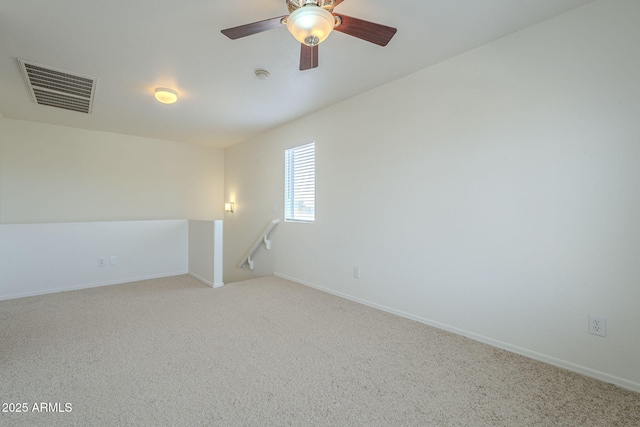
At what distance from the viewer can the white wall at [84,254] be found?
139 inches

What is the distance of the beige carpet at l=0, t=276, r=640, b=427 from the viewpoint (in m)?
1.48

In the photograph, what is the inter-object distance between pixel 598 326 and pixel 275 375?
2.16 metres

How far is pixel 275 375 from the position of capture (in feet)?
6.00

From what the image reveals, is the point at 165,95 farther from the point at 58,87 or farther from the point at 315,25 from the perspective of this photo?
the point at 315,25

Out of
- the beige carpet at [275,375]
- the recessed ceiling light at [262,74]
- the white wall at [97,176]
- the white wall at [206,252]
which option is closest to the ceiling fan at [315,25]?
the recessed ceiling light at [262,74]

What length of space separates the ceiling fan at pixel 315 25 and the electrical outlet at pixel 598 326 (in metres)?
2.26

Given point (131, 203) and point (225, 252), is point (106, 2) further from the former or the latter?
point (225, 252)

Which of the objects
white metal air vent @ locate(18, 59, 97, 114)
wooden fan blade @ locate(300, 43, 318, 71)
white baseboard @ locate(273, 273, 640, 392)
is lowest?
white baseboard @ locate(273, 273, 640, 392)

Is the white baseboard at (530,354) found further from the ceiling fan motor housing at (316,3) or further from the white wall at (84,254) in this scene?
the white wall at (84,254)

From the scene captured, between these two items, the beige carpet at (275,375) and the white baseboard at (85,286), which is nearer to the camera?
the beige carpet at (275,375)

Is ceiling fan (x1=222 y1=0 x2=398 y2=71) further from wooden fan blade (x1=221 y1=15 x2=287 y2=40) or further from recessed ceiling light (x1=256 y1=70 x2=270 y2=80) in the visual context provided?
recessed ceiling light (x1=256 y1=70 x2=270 y2=80)

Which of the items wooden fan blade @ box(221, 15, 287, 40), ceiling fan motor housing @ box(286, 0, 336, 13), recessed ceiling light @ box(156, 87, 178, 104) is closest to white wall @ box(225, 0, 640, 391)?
ceiling fan motor housing @ box(286, 0, 336, 13)

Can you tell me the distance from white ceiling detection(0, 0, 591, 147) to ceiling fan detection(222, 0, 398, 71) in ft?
1.03

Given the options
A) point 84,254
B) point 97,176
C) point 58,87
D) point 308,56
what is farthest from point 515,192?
point 97,176
